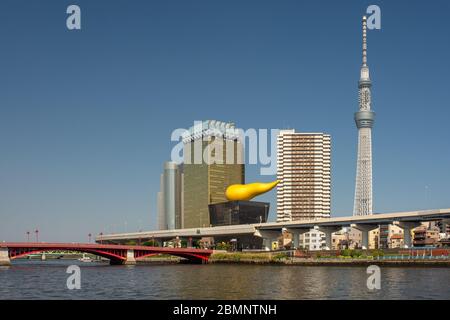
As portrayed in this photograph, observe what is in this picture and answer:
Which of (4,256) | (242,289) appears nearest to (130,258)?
(4,256)

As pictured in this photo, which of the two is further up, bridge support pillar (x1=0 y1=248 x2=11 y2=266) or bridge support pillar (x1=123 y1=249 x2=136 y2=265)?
bridge support pillar (x1=0 y1=248 x2=11 y2=266)

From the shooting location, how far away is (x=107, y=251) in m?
149

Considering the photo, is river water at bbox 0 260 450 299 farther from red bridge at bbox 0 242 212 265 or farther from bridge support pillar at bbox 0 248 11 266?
bridge support pillar at bbox 0 248 11 266

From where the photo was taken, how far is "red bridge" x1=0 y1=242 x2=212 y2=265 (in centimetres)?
12938

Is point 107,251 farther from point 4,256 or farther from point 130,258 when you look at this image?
point 4,256

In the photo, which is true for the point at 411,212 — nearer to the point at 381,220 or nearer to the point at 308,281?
the point at 381,220

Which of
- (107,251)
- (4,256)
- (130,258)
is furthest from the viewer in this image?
(130,258)

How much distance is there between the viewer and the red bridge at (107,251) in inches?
5094

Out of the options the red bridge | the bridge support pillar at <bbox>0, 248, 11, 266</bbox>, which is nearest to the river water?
the red bridge

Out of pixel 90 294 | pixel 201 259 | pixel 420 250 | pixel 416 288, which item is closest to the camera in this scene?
pixel 90 294

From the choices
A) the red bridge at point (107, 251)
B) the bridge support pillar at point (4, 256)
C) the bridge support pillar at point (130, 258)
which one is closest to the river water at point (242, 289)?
the red bridge at point (107, 251)
